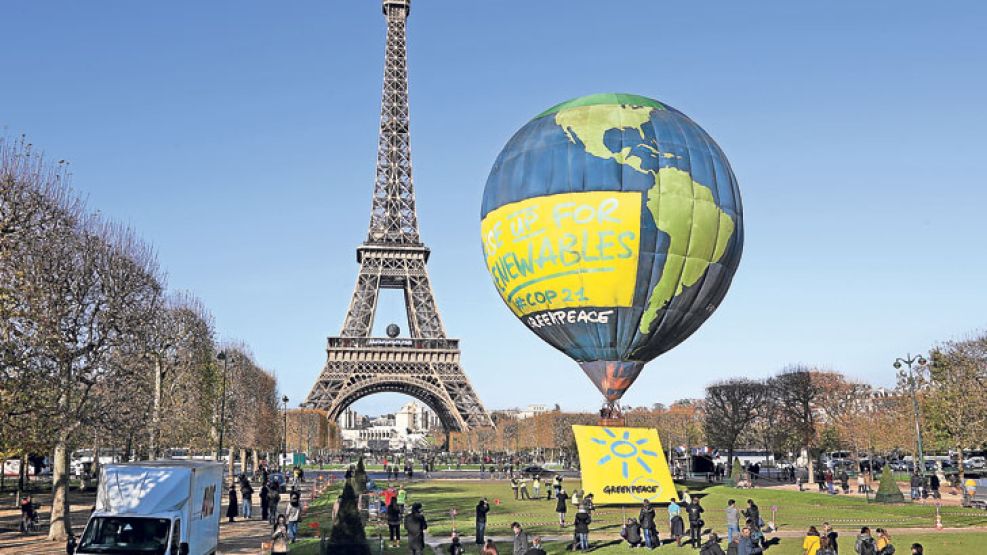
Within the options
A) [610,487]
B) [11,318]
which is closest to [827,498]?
[610,487]

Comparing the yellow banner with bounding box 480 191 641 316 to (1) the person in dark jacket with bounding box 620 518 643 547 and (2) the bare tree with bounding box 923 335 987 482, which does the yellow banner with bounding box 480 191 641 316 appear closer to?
(1) the person in dark jacket with bounding box 620 518 643 547

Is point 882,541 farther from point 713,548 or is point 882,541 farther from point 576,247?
point 576,247

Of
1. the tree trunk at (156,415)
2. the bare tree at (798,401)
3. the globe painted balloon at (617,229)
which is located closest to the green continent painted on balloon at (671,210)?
the globe painted balloon at (617,229)

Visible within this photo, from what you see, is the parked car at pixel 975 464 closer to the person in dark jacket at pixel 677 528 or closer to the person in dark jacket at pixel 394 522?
the person in dark jacket at pixel 677 528

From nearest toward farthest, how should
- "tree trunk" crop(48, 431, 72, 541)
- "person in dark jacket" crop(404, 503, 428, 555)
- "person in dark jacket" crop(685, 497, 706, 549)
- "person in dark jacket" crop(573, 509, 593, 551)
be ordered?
"person in dark jacket" crop(404, 503, 428, 555) → "person in dark jacket" crop(573, 509, 593, 551) → "person in dark jacket" crop(685, 497, 706, 549) → "tree trunk" crop(48, 431, 72, 541)

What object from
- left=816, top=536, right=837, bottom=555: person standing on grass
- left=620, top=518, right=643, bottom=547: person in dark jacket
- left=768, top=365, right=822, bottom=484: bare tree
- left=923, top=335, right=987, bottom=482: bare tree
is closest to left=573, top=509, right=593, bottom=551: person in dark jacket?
left=620, top=518, right=643, bottom=547: person in dark jacket

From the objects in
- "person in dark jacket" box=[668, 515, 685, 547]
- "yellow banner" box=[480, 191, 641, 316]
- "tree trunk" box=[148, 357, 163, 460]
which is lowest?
"person in dark jacket" box=[668, 515, 685, 547]
